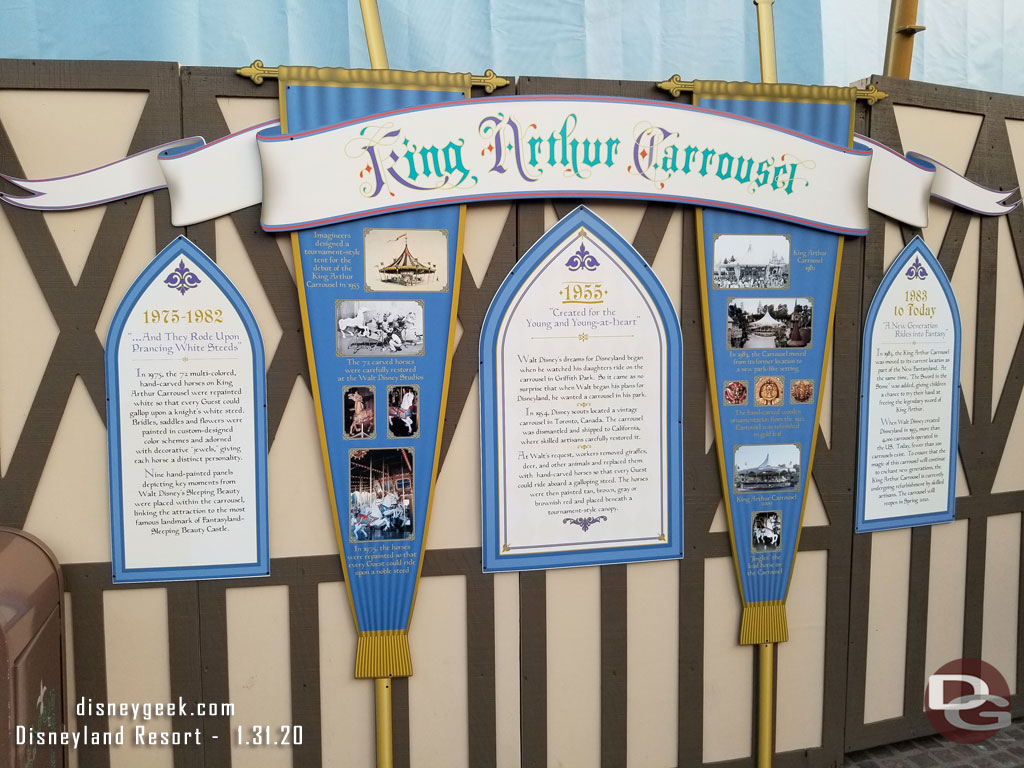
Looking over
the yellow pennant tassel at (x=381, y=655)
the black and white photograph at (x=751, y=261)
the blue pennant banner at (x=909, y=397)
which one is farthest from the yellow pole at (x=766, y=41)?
the yellow pennant tassel at (x=381, y=655)

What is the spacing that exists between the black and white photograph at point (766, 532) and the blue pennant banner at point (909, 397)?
42cm

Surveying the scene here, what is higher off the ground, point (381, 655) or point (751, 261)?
point (751, 261)

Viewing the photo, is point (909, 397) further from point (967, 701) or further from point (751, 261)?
point (967, 701)

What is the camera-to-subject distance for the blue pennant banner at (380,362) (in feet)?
8.32

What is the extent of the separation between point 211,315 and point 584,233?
1.44 m

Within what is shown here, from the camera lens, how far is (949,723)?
3.33 meters

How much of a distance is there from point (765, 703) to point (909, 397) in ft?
4.93

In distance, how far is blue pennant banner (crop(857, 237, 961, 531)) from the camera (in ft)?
10.0

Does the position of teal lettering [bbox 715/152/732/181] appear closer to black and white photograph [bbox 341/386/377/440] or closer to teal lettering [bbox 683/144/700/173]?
teal lettering [bbox 683/144/700/173]

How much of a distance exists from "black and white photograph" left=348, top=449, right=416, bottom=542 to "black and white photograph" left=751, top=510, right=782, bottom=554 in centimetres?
147

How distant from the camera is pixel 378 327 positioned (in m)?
2.60

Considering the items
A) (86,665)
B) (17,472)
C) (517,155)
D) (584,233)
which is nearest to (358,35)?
(517,155)

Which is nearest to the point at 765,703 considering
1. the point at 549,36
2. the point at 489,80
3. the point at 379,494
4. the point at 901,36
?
the point at 379,494

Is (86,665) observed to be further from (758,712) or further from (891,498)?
(891,498)
